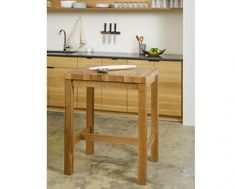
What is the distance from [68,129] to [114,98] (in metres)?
2.16

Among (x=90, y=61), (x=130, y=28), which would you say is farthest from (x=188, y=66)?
(x=90, y=61)

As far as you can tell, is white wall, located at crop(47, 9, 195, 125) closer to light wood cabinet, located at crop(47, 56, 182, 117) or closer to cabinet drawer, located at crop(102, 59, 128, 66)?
light wood cabinet, located at crop(47, 56, 182, 117)

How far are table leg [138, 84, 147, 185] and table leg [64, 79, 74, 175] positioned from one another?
2.02 feet

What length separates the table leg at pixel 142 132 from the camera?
302cm

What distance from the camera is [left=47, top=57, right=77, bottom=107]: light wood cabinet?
5.57 m

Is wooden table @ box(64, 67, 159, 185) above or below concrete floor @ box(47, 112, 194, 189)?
above

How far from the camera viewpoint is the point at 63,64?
559 cm

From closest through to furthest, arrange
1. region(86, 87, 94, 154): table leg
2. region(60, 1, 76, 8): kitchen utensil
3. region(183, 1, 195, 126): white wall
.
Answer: region(86, 87, 94, 154): table leg
region(183, 1, 195, 126): white wall
region(60, 1, 76, 8): kitchen utensil

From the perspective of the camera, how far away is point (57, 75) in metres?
5.64

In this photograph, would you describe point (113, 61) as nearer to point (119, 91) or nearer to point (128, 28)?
point (119, 91)

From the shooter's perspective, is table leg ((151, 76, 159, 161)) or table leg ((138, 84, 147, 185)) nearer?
table leg ((138, 84, 147, 185))

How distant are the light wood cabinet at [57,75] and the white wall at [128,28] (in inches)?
26.6

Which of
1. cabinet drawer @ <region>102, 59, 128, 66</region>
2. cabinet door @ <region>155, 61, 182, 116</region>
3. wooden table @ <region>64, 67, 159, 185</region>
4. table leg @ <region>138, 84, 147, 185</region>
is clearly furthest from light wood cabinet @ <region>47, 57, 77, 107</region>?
table leg @ <region>138, 84, 147, 185</region>
